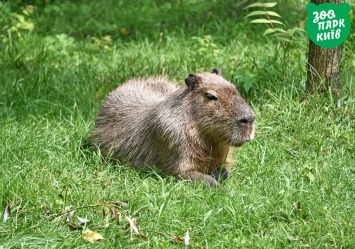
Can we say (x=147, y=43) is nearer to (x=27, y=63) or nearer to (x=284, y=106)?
(x=27, y=63)

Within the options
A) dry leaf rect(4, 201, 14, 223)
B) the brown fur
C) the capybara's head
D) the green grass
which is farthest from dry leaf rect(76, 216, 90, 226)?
the capybara's head

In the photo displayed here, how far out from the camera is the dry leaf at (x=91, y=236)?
171 inches

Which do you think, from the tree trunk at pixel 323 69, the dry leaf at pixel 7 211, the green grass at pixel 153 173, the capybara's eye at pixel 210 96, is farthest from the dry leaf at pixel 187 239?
the tree trunk at pixel 323 69

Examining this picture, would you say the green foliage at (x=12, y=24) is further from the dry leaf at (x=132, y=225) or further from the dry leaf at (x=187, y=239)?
the dry leaf at (x=187, y=239)

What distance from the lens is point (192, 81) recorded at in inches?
220

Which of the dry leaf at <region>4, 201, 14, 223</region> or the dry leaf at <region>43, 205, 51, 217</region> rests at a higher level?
the dry leaf at <region>4, 201, 14, 223</region>

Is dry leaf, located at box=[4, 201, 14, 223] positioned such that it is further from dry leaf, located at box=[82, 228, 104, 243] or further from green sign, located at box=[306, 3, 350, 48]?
green sign, located at box=[306, 3, 350, 48]

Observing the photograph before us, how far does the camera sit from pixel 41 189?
4918 millimetres

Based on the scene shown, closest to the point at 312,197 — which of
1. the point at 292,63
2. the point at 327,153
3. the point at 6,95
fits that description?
the point at 327,153

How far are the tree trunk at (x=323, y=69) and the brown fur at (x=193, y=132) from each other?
93 cm

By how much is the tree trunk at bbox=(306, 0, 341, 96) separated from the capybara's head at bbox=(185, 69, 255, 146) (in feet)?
3.36

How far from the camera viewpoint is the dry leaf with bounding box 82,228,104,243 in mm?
4348

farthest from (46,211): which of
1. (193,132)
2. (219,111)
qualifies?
(219,111)

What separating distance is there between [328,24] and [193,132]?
144 cm
